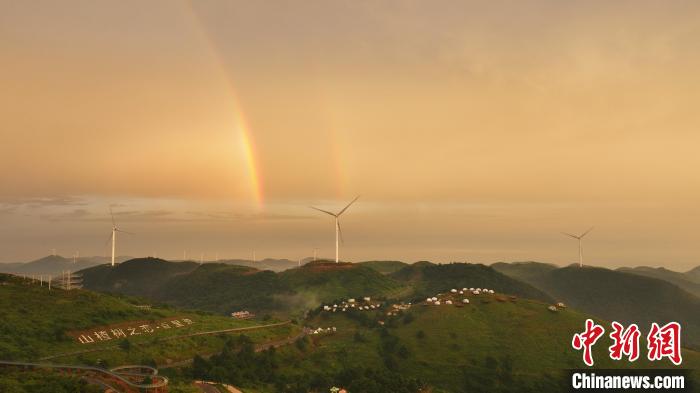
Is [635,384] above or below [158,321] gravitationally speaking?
below

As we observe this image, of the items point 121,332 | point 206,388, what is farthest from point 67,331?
point 206,388

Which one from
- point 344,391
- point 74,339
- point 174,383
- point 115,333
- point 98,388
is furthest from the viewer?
point 115,333

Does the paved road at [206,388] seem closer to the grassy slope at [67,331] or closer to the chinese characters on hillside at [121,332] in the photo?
the grassy slope at [67,331]

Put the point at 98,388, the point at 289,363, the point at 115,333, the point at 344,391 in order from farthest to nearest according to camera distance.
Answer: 1. the point at 289,363
2. the point at 115,333
3. the point at 344,391
4. the point at 98,388

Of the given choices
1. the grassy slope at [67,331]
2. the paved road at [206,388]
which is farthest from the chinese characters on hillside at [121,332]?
the paved road at [206,388]

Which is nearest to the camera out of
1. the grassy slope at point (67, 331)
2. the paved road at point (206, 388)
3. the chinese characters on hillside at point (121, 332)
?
the paved road at point (206, 388)

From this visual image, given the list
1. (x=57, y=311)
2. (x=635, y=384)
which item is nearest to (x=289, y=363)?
(x=57, y=311)

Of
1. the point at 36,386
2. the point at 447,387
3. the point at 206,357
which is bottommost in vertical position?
the point at 447,387

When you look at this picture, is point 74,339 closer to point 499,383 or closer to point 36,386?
point 36,386

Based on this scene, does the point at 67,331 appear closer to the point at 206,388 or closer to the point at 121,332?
the point at 121,332
